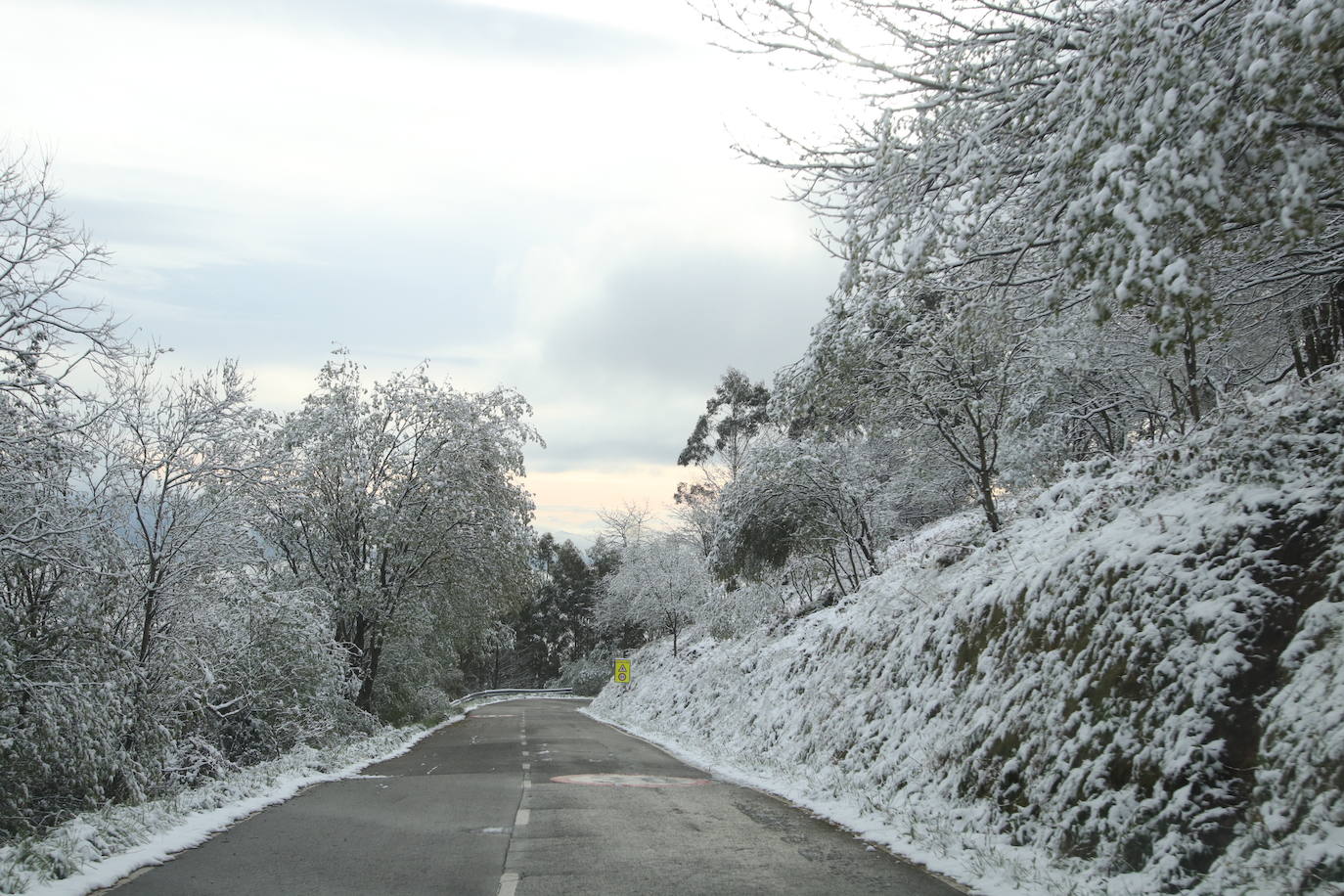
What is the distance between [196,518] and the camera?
13.0m

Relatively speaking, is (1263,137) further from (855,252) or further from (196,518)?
(196,518)

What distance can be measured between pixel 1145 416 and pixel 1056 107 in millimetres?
13220

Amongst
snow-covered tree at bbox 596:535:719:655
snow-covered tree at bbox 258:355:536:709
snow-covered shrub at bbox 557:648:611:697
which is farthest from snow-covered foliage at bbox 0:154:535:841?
snow-covered shrub at bbox 557:648:611:697

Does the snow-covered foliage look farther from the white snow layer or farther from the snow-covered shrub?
the snow-covered shrub

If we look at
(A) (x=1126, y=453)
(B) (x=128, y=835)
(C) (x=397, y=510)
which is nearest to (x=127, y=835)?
(B) (x=128, y=835)

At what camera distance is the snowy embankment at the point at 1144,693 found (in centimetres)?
518

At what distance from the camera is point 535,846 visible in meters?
7.00

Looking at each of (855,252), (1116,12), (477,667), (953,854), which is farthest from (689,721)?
(477,667)

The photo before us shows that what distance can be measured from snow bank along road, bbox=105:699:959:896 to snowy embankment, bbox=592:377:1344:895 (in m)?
0.90

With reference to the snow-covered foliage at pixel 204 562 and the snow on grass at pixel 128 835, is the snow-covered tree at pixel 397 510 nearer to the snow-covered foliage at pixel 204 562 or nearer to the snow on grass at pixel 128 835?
the snow-covered foliage at pixel 204 562

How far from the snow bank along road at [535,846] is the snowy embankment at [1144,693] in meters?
0.90

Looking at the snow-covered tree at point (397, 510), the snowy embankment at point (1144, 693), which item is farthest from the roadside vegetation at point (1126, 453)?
the snow-covered tree at point (397, 510)

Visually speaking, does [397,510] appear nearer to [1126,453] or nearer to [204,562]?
[204,562]

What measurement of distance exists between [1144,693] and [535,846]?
483cm
